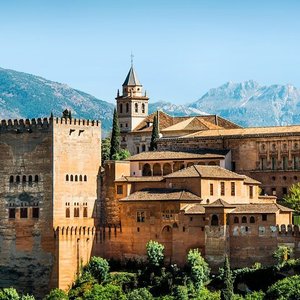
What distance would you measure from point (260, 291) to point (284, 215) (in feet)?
21.3

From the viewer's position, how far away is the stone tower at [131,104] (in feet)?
360

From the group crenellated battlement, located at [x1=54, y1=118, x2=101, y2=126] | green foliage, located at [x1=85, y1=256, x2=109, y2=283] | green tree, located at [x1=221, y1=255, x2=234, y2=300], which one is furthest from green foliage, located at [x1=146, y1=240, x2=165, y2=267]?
crenellated battlement, located at [x1=54, y1=118, x2=101, y2=126]

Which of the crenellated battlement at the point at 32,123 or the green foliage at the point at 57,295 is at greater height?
the crenellated battlement at the point at 32,123

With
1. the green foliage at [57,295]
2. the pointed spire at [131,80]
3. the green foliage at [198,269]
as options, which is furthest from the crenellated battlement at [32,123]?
the pointed spire at [131,80]

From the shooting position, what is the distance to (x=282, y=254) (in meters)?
68.1

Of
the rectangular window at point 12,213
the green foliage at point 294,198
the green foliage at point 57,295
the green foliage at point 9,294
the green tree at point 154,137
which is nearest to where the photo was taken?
the green foliage at point 57,295

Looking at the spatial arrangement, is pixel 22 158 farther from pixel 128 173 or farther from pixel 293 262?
pixel 293 262

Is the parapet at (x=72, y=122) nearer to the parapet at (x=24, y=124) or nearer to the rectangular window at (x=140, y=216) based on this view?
the parapet at (x=24, y=124)

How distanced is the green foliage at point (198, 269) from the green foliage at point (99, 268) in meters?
7.04

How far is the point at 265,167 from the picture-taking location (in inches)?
3396

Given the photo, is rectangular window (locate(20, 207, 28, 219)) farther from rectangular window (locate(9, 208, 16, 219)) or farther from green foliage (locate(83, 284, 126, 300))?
green foliage (locate(83, 284, 126, 300))

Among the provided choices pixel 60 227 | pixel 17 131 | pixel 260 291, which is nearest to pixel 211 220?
pixel 260 291

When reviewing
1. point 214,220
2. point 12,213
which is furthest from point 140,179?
point 12,213

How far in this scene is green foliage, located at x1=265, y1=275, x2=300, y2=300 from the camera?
212 ft
